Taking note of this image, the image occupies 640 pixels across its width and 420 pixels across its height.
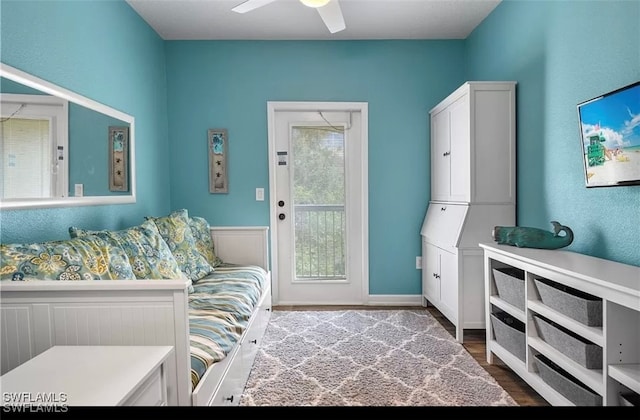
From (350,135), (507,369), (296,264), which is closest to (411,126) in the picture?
(350,135)

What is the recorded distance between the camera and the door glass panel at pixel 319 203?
3.54 meters

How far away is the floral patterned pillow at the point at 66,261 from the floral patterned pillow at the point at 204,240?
1055 millimetres

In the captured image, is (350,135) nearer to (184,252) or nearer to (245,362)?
(184,252)

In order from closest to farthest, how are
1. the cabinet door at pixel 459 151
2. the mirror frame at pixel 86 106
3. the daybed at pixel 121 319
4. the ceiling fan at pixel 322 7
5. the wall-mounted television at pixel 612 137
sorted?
the daybed at pixel 121 319 < the wall-mounted television at pixel 612 137 < the mirror frame at pixel 86 106 < the ceiling fan at pixel 322 7 < the cabinet door at pixel 459 151

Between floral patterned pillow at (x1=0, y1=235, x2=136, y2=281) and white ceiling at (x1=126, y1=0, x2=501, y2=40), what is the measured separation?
205cm

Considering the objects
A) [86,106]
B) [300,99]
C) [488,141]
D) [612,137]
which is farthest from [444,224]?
[86,106]

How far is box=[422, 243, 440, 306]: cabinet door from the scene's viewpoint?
10.2 ft

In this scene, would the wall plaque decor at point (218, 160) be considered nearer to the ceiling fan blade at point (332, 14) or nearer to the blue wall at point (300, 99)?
the blue wall at point (300, 99)

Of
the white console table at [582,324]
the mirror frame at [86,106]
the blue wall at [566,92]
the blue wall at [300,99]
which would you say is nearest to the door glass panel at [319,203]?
the blue wall at [300,99]

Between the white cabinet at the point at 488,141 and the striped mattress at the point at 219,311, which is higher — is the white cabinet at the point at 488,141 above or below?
above

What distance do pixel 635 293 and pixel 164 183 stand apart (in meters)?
3.38

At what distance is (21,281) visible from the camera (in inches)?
52.8

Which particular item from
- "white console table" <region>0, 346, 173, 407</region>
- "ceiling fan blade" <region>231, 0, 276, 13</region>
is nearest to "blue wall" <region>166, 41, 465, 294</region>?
"ceiling fan blade" <region>231, 0, 276, 13</region>
